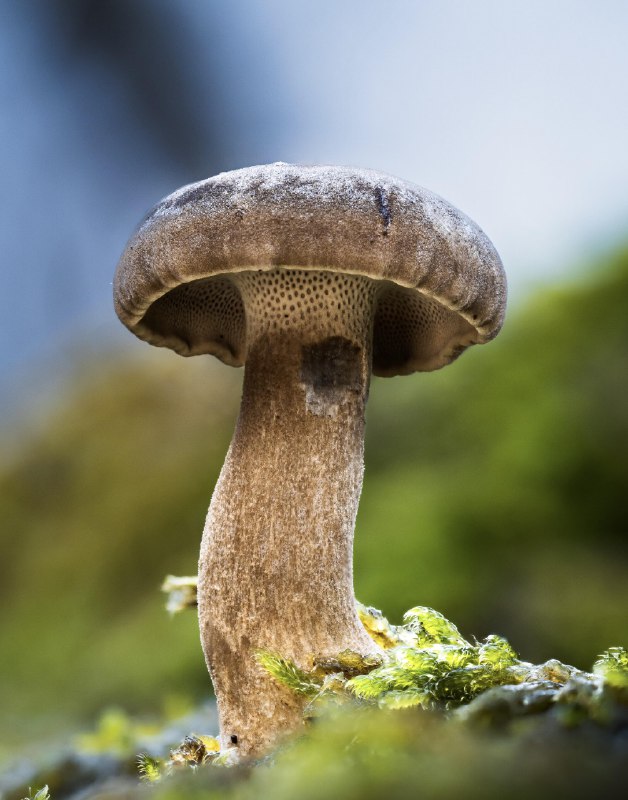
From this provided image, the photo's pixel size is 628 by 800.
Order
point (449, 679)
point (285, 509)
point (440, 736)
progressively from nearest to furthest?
point (440, 736), point (449, 679), point (285, 509)

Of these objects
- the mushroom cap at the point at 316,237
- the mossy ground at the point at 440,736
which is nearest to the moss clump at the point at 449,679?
the mossy ground at the point at 440,736

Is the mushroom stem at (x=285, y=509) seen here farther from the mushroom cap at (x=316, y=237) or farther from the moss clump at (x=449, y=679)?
the mushroom cap at (x=316, y=237)

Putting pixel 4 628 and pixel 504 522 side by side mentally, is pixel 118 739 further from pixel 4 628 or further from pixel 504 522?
pixel 4 628

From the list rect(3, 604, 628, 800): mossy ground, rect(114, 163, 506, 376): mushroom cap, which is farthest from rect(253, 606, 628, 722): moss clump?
rect(114, 163, 506, 376): mushroom cap

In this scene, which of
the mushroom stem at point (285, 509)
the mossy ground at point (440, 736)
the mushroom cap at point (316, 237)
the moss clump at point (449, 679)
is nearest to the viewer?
the mossy ground at point (440, 736)

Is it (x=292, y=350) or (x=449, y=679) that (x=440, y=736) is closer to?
(x=449, y=679)

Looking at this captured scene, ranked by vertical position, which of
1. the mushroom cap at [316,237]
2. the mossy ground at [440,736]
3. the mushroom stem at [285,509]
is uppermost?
the mushroom cap at [316,237]

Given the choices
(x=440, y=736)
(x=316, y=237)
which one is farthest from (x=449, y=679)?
(x=316, y=237)

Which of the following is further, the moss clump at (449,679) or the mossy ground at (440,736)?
the moss clump at (449,679)
